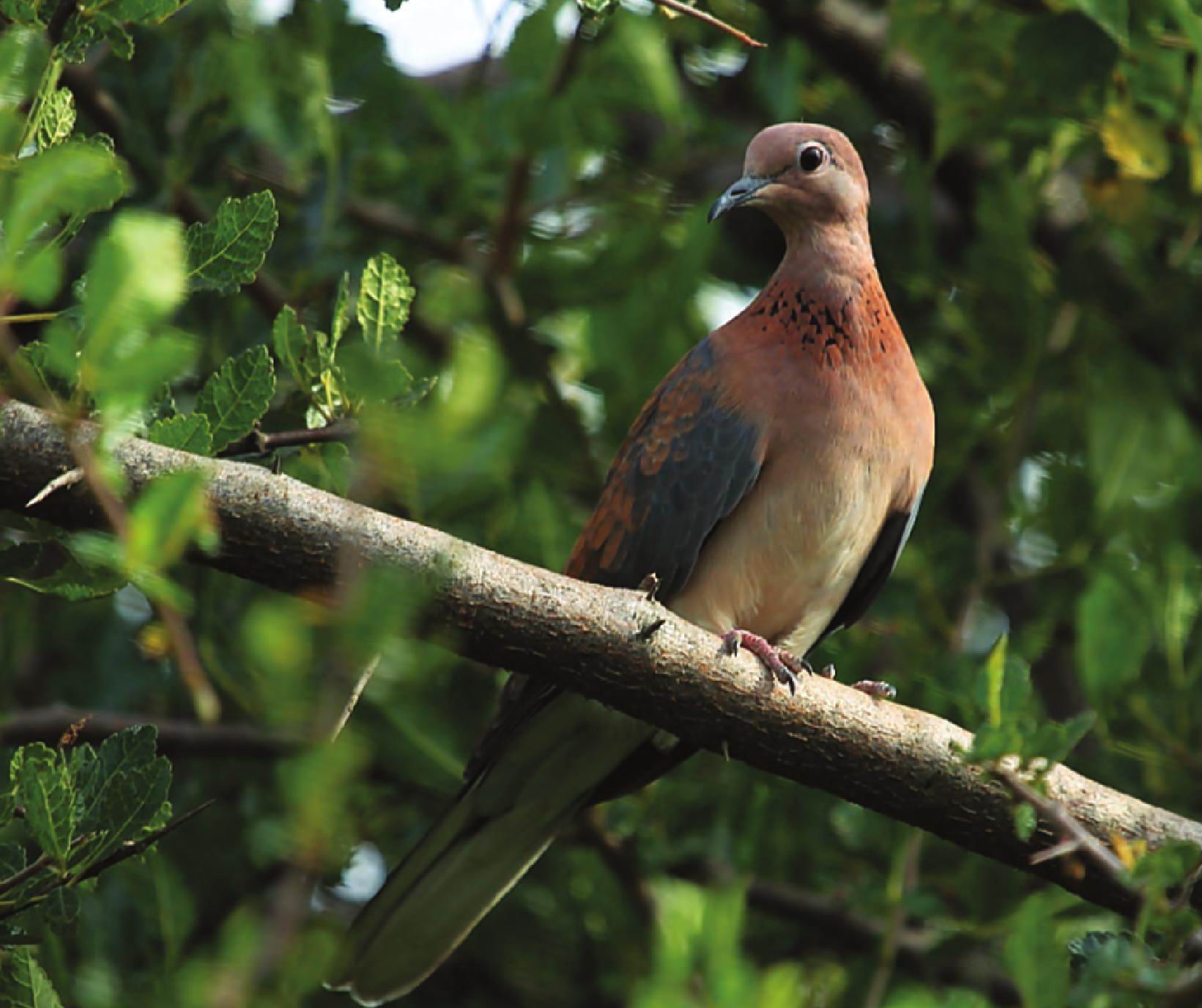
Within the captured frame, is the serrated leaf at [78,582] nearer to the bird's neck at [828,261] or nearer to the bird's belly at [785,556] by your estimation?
the bird's belly at [785,556]

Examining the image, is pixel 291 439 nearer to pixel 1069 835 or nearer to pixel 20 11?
pixel 20 11

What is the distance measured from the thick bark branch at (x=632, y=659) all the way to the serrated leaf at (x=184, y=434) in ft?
0.10

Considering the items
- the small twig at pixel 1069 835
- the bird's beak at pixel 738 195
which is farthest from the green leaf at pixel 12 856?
the bird's beak at pixel 738 195

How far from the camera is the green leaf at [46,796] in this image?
1860 mm

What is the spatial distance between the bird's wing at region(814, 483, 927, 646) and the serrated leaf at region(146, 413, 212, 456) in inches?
75.4

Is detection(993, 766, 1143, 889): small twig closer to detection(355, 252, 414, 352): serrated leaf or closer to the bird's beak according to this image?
detection(355, 252, 414, 352): serrated leaf

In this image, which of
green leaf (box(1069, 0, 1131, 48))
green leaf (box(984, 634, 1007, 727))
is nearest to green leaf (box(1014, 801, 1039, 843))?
green leaf (box(984, 634, 1007, 727))

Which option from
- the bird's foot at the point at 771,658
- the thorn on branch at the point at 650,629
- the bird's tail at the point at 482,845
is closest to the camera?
the thorn on branch at the point at 650,629

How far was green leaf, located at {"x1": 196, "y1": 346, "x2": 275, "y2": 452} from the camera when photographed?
6.60 feet

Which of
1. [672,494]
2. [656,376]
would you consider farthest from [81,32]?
[656,376]

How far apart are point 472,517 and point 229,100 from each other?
109 cm

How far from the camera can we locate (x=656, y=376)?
412 centimetres

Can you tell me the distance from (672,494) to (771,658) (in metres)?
0.93

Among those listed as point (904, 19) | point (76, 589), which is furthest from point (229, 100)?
point (76, 589)
